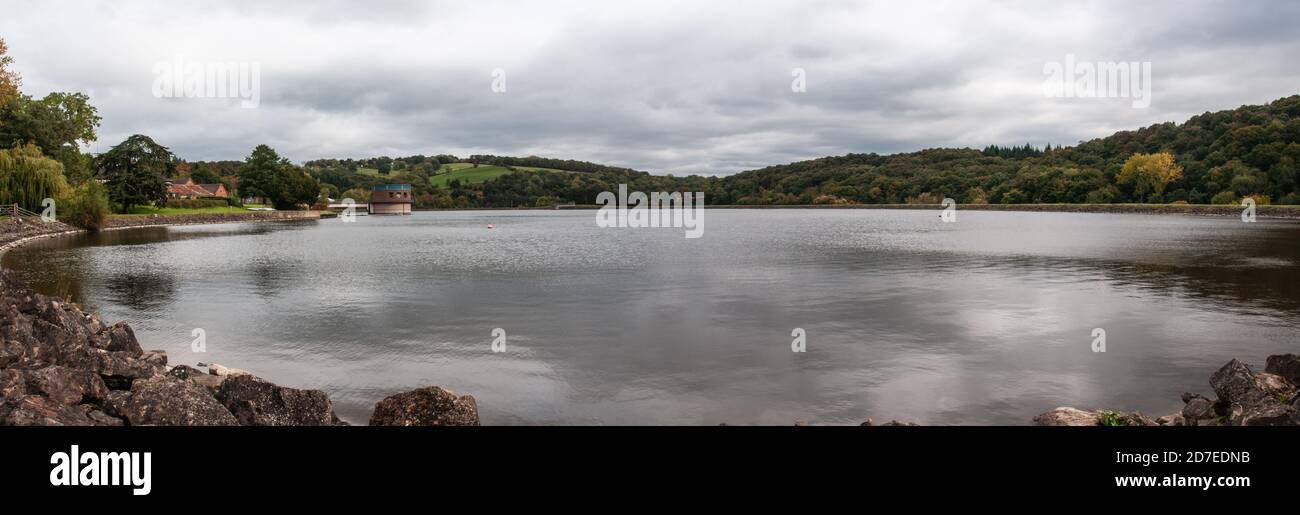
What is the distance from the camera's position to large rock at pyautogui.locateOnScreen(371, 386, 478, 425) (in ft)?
30.5

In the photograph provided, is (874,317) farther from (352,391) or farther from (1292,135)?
(1292,135)

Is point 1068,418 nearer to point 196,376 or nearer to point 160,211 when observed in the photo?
point 196,376

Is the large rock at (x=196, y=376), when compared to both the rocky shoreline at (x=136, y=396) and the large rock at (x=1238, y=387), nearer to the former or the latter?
the rocky shoreline at (x=136, y=396)

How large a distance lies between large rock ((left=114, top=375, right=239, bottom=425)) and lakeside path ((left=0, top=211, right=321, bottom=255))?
4679cm

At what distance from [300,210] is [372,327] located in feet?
449

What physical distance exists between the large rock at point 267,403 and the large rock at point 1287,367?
1464 centimetres

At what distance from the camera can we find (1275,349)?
1595 cm

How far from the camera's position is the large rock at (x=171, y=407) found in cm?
852

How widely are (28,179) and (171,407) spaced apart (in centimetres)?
7629

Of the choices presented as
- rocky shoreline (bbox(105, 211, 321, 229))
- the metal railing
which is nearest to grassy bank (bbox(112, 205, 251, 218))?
rocky shoreline (bbox(105, 211, 321, 229))

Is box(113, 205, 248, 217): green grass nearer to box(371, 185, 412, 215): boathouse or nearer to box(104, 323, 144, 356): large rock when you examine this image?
box(371, 185, 412, 215): boathouse

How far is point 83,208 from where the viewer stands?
225ft

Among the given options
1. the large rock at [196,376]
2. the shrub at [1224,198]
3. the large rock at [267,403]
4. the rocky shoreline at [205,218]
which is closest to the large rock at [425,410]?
the large rock at [267,403]

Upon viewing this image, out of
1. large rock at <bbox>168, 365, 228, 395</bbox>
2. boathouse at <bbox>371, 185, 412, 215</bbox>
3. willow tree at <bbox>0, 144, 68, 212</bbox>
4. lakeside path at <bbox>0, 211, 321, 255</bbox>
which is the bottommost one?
large rock at <bbox>168, 365, 228, 395</bbox>
